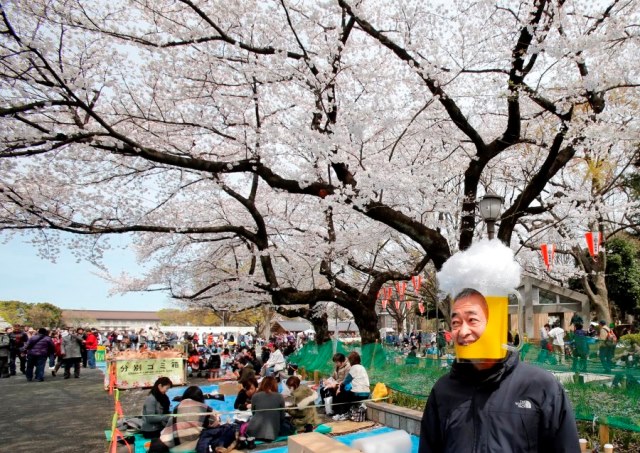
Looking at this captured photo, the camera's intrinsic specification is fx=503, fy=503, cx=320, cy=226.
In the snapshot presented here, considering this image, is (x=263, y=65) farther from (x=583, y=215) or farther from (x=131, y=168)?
(x=583, y=215)

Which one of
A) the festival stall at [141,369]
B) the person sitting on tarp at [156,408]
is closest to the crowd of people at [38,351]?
the festival stall at [141,369]

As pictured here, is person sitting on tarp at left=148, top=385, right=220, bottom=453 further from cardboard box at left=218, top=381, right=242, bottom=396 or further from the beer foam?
cardboard box at left=218, top=381, right=242, bottom=396

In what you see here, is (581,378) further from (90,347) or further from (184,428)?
(90,347)

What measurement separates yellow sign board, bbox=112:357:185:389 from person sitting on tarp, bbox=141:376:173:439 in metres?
6.68

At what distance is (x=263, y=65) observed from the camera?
8.99 metres

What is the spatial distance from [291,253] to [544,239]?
9.26 m

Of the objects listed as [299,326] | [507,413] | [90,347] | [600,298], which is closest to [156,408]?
[507,413]

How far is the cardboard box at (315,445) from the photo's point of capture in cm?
481

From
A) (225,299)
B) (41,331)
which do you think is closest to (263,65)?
(41,331)

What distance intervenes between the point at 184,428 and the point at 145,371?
8.54 meters

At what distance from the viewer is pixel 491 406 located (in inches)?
79.9

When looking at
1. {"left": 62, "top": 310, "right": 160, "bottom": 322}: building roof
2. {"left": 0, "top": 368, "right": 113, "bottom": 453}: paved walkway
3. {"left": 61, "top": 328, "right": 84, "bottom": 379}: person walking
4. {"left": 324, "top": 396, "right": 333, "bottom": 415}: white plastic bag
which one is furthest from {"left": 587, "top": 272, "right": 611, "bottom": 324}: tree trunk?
{"left": 62, "top": 310, "right": 160, "bottom": 322}: building roof

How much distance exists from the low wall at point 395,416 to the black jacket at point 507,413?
16.6 ft

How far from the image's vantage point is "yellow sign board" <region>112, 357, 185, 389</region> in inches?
545
